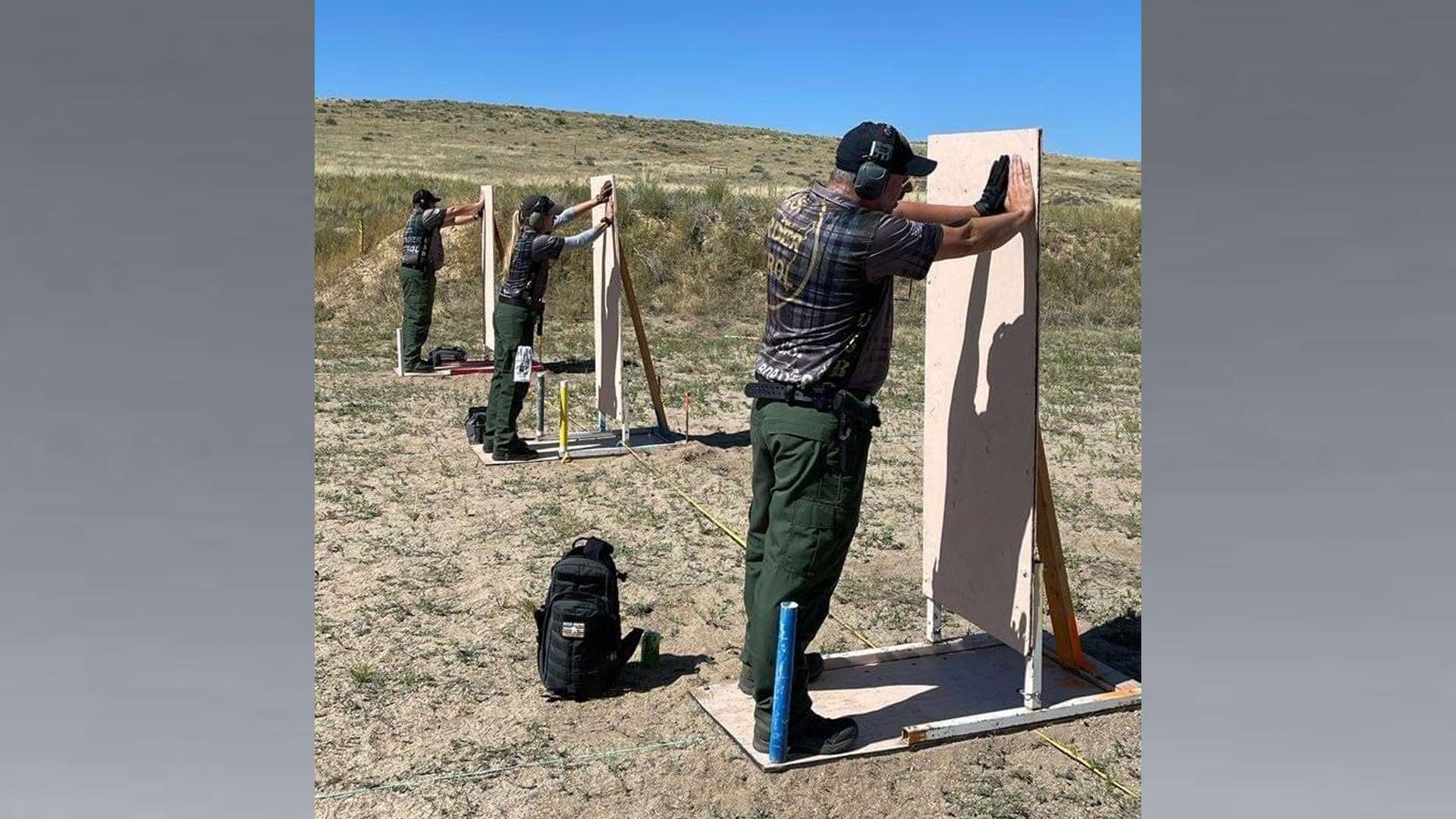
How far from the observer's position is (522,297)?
9.17m

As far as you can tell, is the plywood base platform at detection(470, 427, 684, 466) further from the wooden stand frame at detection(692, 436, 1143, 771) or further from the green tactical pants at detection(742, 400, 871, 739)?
the green tactical pants at detection(742, 400, 871, 739)

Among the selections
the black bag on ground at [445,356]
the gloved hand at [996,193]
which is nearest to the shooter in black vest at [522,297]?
the gloved hand at [996,193]

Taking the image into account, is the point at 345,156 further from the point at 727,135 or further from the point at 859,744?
the point at 859,744

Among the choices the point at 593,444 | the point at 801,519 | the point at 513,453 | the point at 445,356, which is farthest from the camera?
the point at 445,356

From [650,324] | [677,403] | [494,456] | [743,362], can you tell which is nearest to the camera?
[494,456]

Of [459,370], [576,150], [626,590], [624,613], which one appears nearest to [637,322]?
[626,590]

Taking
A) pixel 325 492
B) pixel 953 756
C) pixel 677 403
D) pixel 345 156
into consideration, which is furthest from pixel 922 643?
pixel 345 156

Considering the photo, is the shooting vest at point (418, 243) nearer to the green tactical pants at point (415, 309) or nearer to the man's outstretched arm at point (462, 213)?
the green tactical pants at point (415, 309)

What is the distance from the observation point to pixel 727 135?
73.8 metres

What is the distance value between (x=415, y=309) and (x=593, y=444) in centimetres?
477

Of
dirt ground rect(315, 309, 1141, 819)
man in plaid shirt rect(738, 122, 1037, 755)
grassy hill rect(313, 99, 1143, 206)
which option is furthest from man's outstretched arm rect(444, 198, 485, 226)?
grassy hill rect(313, 99, 1143, 206)

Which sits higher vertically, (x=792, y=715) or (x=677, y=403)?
(x=677, y=403)

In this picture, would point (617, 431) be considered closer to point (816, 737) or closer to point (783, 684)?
point (816, 737)

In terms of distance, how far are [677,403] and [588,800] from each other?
862cm
